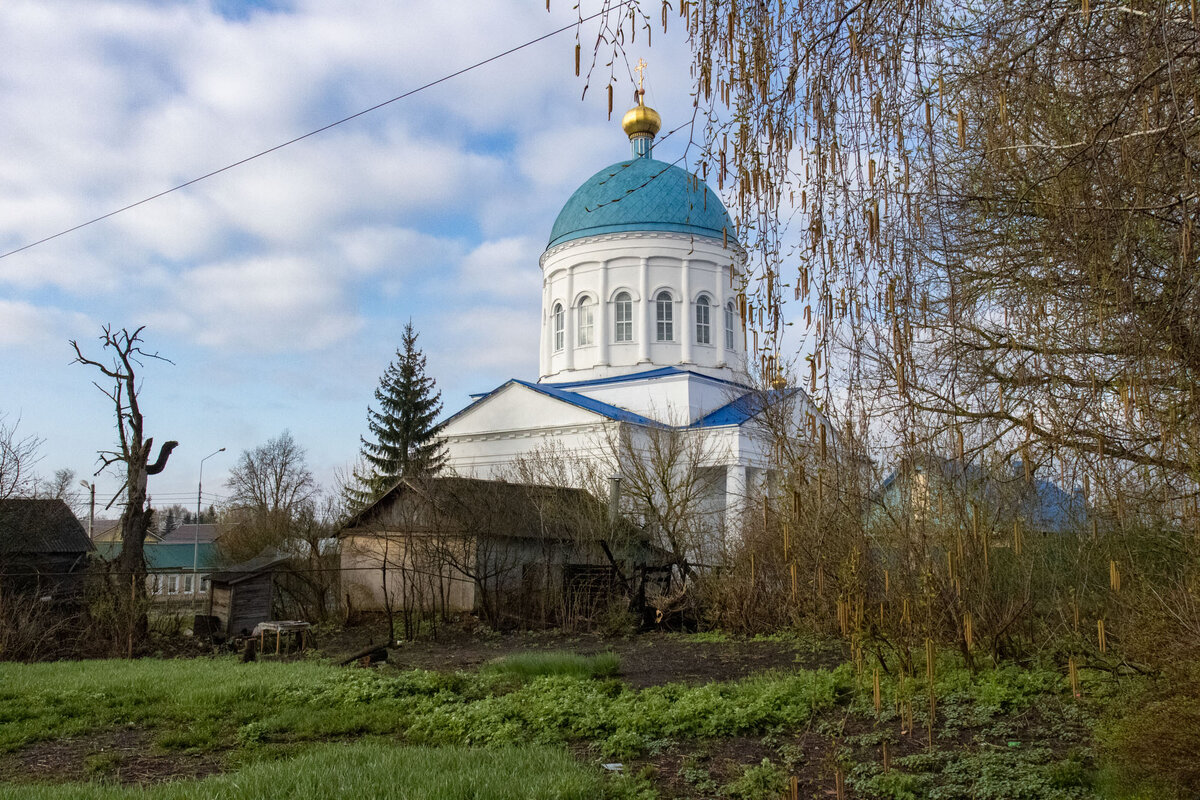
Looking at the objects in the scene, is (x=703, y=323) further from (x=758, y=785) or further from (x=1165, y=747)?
(x=1165, y=747)

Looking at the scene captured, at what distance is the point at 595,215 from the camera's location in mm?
39156

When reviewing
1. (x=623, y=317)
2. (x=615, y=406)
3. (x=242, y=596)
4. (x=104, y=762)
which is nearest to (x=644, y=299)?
(x=623, y=317)

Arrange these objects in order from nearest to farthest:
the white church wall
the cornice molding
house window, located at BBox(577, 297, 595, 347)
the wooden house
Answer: the wooden house
the cornice molding
the white church wall
house window, located at BBox(577, 297, 595, 347)

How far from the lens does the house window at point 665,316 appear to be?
1529 inches

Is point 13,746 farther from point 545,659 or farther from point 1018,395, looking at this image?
point 1018,395

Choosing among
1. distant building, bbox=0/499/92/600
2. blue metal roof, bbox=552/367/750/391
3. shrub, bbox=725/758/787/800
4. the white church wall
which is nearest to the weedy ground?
shrub, bbox=725/758/787/800

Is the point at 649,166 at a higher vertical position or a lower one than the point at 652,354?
higher

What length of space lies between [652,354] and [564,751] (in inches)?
1250

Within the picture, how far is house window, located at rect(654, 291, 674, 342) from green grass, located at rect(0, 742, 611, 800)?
3274cm

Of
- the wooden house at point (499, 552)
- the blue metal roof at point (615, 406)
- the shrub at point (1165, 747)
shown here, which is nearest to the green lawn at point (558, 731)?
the shrub at point (1165, 747)

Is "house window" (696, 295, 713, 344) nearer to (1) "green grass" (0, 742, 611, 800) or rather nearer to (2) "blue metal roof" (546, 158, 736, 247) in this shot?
(2) "blue metal roof" (546, 158, 736, 247)

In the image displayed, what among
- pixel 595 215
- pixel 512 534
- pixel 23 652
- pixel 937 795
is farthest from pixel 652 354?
pixel 937 795

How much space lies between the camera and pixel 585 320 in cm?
4003

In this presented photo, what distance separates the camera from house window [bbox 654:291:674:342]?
127ft
